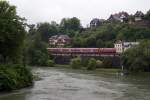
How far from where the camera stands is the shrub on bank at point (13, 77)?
48.5 metres

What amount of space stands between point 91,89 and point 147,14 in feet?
331

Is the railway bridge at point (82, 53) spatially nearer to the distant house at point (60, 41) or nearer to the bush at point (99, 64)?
the bush at point (99, 64)

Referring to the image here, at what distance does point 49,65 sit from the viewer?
109688mm

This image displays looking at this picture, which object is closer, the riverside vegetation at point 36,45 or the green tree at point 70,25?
the riverside vegetation at point 36,45

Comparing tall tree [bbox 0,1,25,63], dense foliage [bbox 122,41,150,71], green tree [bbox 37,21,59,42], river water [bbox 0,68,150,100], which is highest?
green tree [bbox 37,21,59,42]

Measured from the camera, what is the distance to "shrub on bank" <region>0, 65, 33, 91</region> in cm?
4853

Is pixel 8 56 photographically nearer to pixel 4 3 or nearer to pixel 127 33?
pixel 4 3

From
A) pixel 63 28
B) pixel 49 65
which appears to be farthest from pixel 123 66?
pixel 63 28

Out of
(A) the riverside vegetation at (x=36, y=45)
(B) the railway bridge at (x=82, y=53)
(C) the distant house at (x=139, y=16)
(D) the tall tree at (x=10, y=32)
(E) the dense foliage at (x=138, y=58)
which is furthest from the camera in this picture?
(C) the distant house at (x=139, y=16)

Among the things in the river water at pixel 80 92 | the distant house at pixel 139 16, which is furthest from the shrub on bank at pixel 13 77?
the distant house at pixel 139 16

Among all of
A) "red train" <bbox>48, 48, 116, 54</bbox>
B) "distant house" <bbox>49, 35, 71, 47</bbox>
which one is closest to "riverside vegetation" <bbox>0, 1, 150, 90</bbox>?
"red train" <bbox>48, 48, 116, 54</bbox>

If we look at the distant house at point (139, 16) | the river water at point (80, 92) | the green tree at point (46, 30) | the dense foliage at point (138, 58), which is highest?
the distant house at point (139, 16)

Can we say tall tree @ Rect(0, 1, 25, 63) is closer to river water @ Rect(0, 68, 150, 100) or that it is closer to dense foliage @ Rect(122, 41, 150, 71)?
river water @ Rect(0, 68, 150, 100)

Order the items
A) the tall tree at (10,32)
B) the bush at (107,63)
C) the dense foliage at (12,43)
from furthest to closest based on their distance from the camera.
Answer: the bush at (107,63) → the tall tree at (10,32) → the dense foliage at (12,43)
